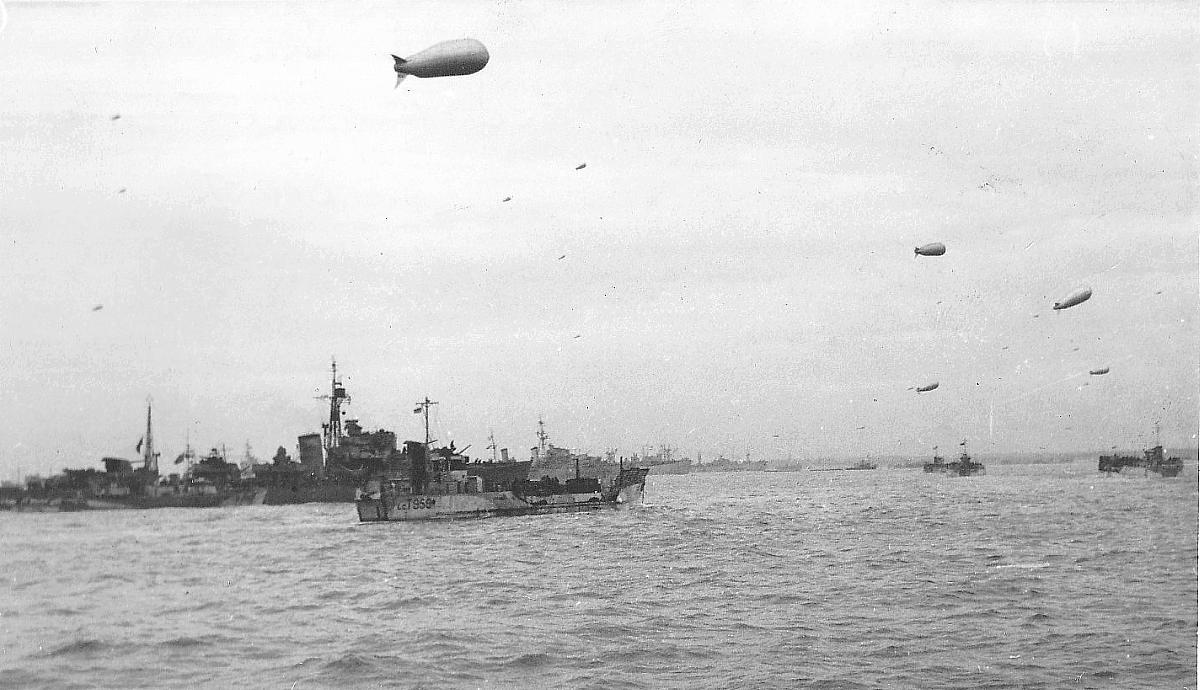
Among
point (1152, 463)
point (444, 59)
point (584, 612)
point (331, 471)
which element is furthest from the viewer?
point (1152, 463)

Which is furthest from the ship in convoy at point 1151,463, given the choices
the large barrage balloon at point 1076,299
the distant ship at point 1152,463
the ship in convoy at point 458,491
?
the large barrage balloon at point 1076,299

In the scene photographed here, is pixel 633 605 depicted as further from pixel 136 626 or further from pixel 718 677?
pixel 136 626

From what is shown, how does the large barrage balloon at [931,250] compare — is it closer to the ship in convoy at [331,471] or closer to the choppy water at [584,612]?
the choppy water at [584,612]

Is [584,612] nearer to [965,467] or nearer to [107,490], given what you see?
[107,490]

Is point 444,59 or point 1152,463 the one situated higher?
point 444,59

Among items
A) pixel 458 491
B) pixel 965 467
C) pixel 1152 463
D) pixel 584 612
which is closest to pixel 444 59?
pixel 584 612

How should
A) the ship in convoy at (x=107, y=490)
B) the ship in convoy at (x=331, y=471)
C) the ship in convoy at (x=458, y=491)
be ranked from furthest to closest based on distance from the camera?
the ship in convoy at (x=331, y=471), the ship in convoy at (x=458, y=491), the ship in convoy at (x=107, y=490)

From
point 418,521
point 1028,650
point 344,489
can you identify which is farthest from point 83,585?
point 344,489
